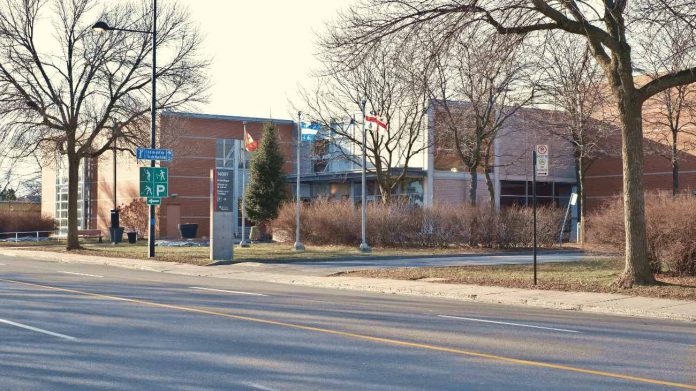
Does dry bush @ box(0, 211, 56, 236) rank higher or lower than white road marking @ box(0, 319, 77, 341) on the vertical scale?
higher

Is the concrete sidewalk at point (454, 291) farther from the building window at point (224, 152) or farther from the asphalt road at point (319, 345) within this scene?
the building window at point (224, 152)

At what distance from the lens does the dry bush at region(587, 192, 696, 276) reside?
20.3 meters

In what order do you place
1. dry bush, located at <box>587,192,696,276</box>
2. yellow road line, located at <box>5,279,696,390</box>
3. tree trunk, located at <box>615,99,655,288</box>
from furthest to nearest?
dry bush, located at <box>587,192,696,276</box> < tree trunk, located at <box>615,99,655,288</box> < yellow road line, located at <box>5,279,696,390</box>

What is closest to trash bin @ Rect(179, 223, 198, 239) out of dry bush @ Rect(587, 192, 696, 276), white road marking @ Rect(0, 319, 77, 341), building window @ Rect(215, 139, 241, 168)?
building window @ Rect(215, 139, 241, 168)

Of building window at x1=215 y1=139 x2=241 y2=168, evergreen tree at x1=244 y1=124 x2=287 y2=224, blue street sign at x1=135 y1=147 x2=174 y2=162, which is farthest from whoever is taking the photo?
building window at x1=215 y1=139 x2=241 y2=168

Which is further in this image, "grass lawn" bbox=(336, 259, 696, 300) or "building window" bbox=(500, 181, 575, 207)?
"building window" bbox=(500, 181, 575, 207)

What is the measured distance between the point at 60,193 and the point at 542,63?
47424 millimetres

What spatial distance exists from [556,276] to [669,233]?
3.04 meters

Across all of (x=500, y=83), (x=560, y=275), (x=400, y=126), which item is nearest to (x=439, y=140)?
(x=400, y=126)

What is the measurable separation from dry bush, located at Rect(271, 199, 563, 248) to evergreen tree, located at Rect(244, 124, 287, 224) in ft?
38.1

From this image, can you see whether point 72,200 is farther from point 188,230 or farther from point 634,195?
point 634,195

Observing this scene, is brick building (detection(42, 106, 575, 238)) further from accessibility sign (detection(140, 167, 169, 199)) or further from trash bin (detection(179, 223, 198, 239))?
accessibility sign (detection(140, 167, 169, 199))

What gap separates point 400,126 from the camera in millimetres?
43875

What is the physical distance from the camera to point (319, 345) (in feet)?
35.8
